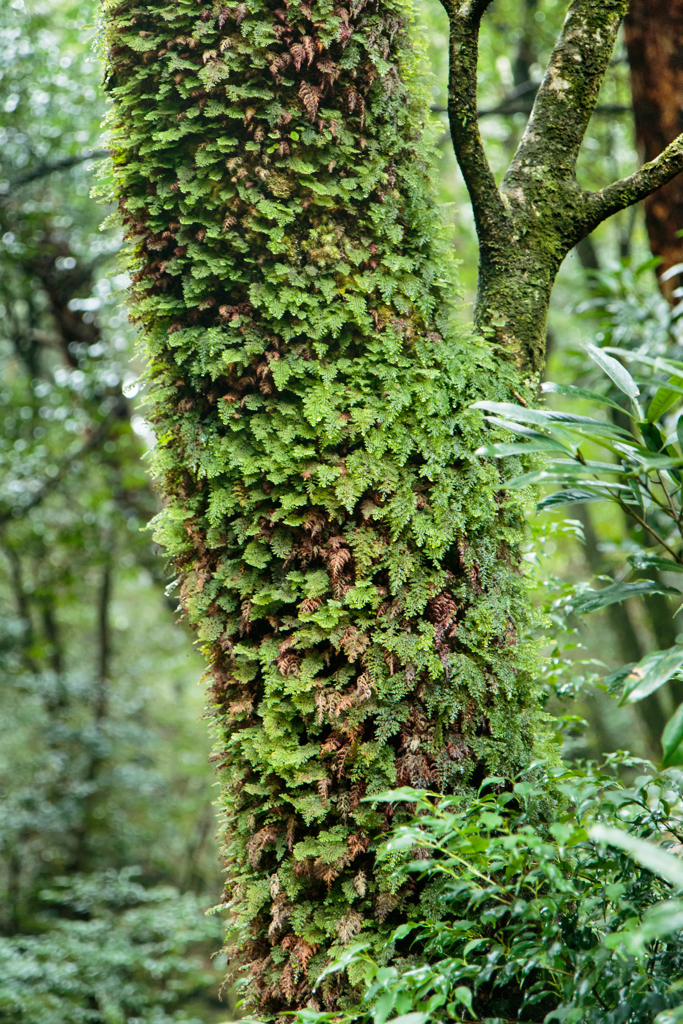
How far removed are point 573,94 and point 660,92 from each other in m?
2.38

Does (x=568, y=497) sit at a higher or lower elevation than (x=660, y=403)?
lower

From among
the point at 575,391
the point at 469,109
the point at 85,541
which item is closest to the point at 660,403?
the point at 575,391

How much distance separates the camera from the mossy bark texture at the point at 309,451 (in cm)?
171

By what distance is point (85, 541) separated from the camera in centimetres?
737

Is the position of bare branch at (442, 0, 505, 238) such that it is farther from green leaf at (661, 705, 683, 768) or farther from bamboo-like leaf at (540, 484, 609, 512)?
green leaf at (661, 705, 683, 768)

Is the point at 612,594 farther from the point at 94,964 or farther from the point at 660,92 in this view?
the point at 94,964

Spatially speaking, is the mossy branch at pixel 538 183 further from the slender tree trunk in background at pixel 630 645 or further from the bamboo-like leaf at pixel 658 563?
the slender tree trunk in background at pixel 630 645

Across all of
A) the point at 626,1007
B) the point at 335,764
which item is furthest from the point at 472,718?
the point at 626,1007

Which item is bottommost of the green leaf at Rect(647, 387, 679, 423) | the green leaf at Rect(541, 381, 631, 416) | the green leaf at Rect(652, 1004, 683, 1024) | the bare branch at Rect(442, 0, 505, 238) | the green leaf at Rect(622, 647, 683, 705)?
the green leaf at Rect(652, 1004, 683, 1024)

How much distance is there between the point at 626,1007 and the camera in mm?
1193

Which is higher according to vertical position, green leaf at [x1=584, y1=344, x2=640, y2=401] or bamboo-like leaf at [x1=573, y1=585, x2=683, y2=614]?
green leaf at [x1=584, y1=344, x2=640, y2=401]

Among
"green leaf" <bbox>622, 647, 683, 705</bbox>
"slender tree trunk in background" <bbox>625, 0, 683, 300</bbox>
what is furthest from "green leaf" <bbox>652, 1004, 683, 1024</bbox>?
"slender tree trunk in background" <bbox>625, 0, 683, 300</bbox>

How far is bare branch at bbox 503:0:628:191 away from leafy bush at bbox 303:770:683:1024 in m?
1.87

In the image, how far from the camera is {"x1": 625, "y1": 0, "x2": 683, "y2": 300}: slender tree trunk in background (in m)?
3.82
